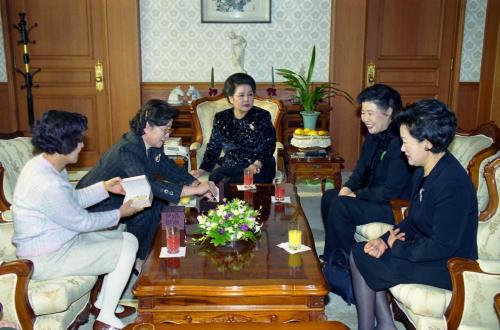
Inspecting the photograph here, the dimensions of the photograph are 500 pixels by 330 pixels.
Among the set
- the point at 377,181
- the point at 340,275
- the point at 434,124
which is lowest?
the point at 340,275

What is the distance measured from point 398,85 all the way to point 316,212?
2089mm

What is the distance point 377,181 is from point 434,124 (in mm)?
1039

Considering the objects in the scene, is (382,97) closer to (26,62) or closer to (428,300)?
(428,300)

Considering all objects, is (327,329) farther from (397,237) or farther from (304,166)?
(304,166)

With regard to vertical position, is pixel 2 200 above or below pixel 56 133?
below

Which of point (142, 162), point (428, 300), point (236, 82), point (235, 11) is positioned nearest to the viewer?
point (428, 300)

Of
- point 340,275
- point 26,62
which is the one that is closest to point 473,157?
point 340,275

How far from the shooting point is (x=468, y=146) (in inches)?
121

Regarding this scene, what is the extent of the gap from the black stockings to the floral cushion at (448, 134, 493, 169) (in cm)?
109

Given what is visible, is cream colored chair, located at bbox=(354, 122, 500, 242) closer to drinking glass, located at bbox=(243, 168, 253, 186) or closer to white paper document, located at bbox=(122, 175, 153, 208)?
drinking glass, located at bbox=(243, 168, 253, 186)

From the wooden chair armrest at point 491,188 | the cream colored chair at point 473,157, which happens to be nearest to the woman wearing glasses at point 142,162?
the cream colored chair at point 473,157

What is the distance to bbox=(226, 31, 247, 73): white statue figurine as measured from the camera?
5.18 m

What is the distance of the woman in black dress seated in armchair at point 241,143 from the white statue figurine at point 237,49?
1488 millimetres

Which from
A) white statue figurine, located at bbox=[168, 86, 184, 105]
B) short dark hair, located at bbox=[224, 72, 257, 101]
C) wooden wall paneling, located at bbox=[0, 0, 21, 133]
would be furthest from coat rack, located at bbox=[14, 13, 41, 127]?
short dark hair, located at bbox=[224, 72, 257, 101]
